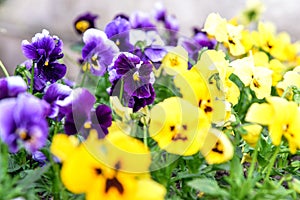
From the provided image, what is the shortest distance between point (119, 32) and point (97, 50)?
0.14 m

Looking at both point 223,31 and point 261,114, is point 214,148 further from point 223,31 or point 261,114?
point 223,31

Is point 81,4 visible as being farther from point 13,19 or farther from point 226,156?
point 226,156

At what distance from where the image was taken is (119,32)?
111 centimetres

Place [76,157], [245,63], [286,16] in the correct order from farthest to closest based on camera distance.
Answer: [286,16] < [245,63] < [76,157]

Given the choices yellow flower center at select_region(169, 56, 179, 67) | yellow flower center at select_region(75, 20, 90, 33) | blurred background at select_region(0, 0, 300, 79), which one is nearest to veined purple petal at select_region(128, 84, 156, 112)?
yellow flower center at select_region(169, 56, 179, 67)

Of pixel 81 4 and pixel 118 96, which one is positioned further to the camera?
pixel 81 4

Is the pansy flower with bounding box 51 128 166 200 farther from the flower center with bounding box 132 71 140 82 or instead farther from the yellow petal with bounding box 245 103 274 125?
the flower center with bounding box 132 71 140 82

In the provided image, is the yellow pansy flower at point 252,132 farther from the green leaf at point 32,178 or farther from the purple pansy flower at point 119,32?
the purple pansy flower at point 119,32

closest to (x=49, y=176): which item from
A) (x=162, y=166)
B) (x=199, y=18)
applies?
(x=162, y=166)

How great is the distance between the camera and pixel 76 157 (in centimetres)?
64

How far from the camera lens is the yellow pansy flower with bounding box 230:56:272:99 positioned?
0.97 meters

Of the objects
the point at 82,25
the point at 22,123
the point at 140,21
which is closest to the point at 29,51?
the point at 22,123

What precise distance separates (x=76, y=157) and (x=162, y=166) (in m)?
Result: 0.16

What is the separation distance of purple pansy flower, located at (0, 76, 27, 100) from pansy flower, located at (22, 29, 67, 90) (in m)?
0.19
